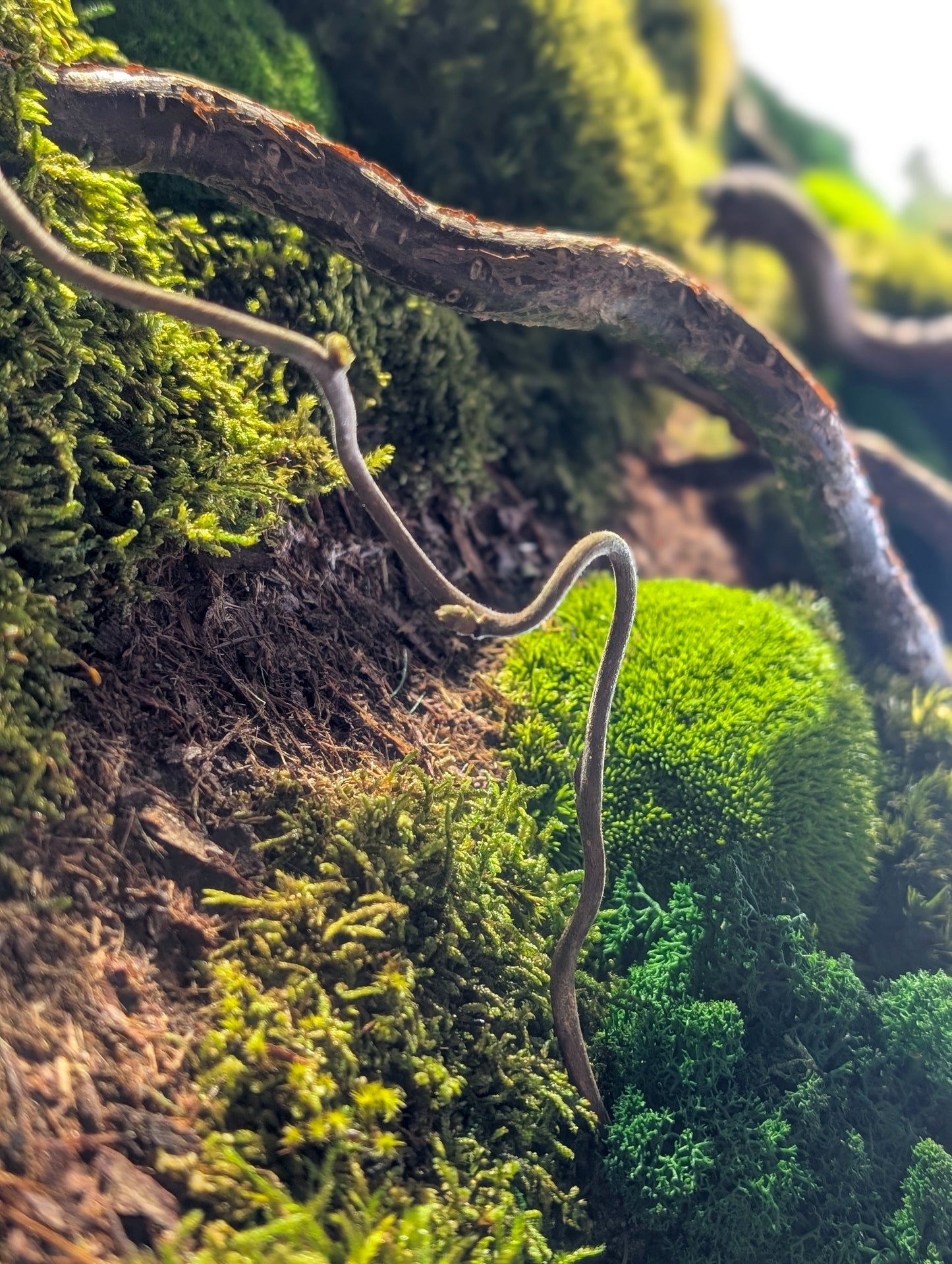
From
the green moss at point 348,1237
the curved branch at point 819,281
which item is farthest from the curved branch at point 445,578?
the curved branch at point 819,281

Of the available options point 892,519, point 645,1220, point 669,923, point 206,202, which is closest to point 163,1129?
point 645,1220

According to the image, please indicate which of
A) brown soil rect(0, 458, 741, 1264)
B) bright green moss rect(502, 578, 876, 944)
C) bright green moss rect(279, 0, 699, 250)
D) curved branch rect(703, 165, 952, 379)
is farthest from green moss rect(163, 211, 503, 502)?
A: curved branch rect(703, 165, 952, 379)

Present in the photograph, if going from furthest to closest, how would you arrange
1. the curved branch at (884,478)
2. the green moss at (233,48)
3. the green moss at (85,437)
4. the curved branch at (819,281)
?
the curved branch at (819,281) → the curved branch at (884,478) → the green moss at (233,48) → the green moss at (85,437)

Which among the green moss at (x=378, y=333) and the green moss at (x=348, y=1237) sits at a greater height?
the green moss at (x=378, y=333)

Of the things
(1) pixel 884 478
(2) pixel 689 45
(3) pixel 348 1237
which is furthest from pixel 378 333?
(2) pixel 689 45

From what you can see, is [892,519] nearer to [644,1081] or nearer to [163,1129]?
[644,1081]

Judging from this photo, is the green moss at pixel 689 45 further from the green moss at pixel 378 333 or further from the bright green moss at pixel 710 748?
the bright green moss at pixel 710 748
